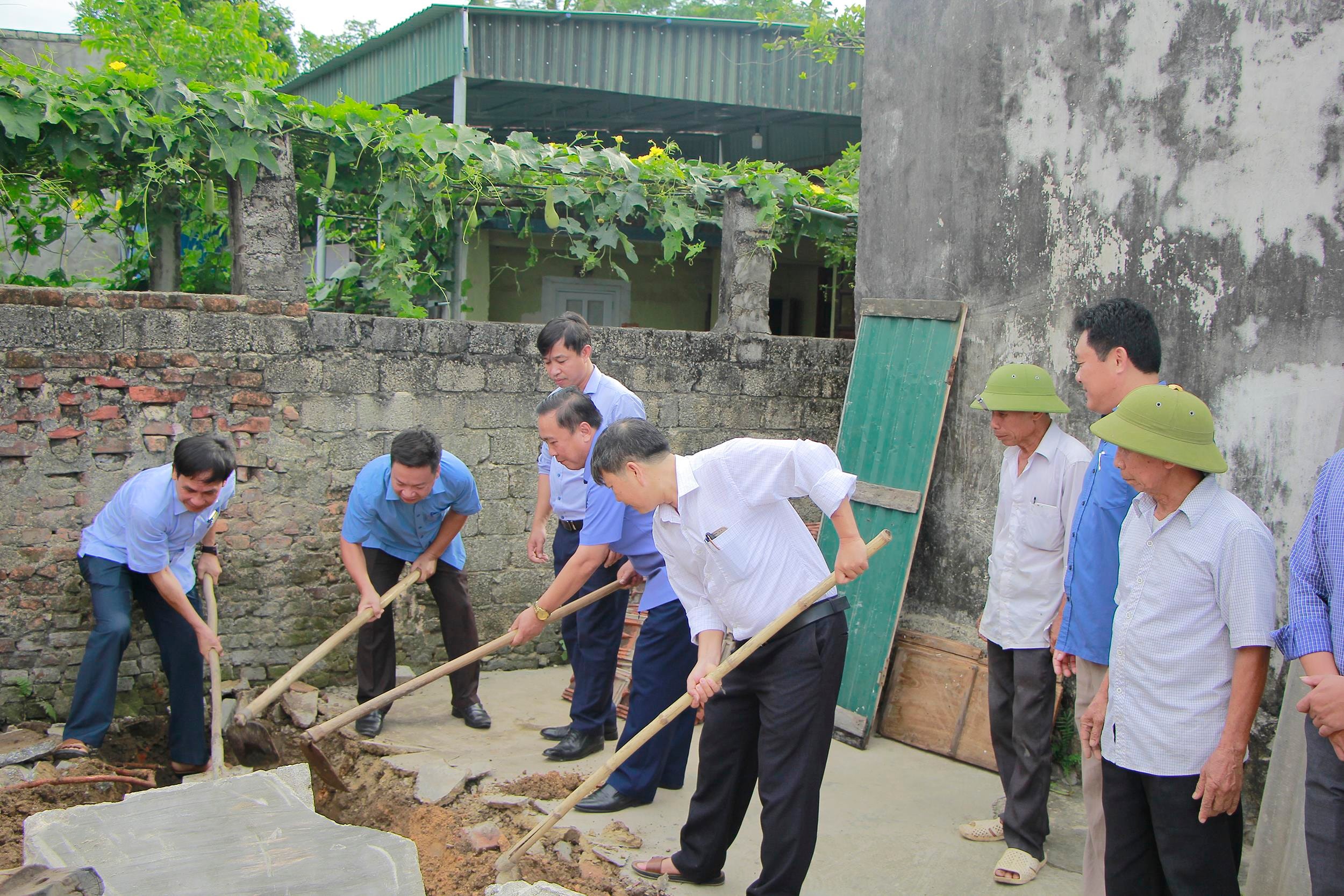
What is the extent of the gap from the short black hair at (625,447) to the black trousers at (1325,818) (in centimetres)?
189

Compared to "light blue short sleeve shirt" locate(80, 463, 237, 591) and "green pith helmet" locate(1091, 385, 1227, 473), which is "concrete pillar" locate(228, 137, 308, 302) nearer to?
"light blue short sleeve shirt" locate(80, 463, 237, 591)

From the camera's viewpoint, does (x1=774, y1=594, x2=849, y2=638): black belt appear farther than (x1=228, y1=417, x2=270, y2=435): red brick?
No

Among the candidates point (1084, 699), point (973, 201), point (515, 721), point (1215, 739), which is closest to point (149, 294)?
point (515, 721)

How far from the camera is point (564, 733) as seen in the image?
16.3ft

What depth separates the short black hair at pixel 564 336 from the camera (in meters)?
4.83

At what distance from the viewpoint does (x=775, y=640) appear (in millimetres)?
3256

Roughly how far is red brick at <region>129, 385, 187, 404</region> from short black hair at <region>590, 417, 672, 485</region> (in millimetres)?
2847

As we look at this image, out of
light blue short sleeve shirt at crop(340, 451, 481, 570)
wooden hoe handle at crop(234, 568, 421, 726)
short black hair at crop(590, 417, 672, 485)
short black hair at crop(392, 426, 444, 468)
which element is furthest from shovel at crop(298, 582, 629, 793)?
short black hair at crop(590, 417, 672, 485)

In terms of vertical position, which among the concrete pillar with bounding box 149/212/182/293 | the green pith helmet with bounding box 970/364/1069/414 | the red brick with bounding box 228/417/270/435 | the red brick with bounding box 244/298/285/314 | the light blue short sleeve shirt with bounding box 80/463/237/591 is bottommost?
the light blue short sleeve shirt with bounding box 80/463/237/591

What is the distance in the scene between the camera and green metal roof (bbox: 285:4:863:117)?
9.34m

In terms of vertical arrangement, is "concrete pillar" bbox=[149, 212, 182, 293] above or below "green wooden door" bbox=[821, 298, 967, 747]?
above

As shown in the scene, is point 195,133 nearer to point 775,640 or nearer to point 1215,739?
point 775,640

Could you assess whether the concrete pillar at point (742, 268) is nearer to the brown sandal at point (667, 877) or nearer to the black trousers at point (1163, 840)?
the brown sandal at point (667, 877)

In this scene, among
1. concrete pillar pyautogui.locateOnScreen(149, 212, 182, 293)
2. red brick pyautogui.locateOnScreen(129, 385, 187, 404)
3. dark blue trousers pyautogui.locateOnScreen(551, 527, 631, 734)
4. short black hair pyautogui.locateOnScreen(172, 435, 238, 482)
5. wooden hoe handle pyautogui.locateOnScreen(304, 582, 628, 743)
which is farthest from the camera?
concrete pillar pyautogui.locateOnScreen(149, 212, 182, 293)
